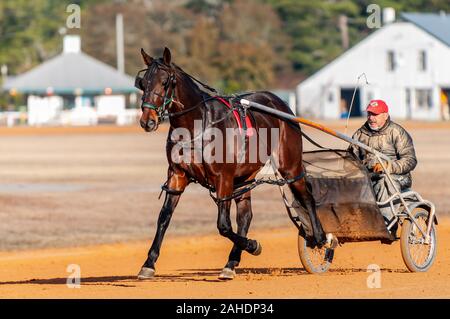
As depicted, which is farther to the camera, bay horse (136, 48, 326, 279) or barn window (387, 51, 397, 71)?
barn window (387, 51, 397, 71)

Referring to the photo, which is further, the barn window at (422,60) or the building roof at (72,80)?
the barn window at (422,60)

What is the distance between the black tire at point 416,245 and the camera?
11.6 metres

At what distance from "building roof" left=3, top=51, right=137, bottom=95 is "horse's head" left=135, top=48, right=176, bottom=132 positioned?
6282 centimetres

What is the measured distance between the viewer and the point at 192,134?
10875 millimetres

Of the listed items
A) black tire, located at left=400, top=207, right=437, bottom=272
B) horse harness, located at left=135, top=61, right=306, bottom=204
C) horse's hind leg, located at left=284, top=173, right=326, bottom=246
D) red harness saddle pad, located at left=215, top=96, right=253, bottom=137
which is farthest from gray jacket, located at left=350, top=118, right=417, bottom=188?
red harness saddle pad, located at left=215, top=96, right=253, bottom=137

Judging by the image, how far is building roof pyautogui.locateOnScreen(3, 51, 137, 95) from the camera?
7350cm

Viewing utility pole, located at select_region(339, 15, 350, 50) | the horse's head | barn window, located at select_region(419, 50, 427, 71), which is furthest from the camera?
utility pole, located at select_region(339, 15, 350, 50)

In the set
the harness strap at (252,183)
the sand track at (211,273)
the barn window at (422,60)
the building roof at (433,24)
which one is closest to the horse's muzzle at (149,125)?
the harness strap at (252,183)

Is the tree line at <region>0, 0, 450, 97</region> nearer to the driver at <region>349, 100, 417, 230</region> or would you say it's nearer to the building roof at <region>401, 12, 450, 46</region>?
the building roof at <region>401, 12, 450, 46</region>

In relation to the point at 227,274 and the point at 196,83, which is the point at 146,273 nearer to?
the point at 227,274

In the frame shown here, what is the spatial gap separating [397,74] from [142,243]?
60337mm

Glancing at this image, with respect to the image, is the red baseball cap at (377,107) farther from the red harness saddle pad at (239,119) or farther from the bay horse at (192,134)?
the red harness saddle pad at (239,119)

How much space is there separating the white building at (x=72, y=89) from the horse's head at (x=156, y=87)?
59437 millimetres

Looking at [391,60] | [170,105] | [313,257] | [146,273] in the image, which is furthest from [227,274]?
[391,60]
